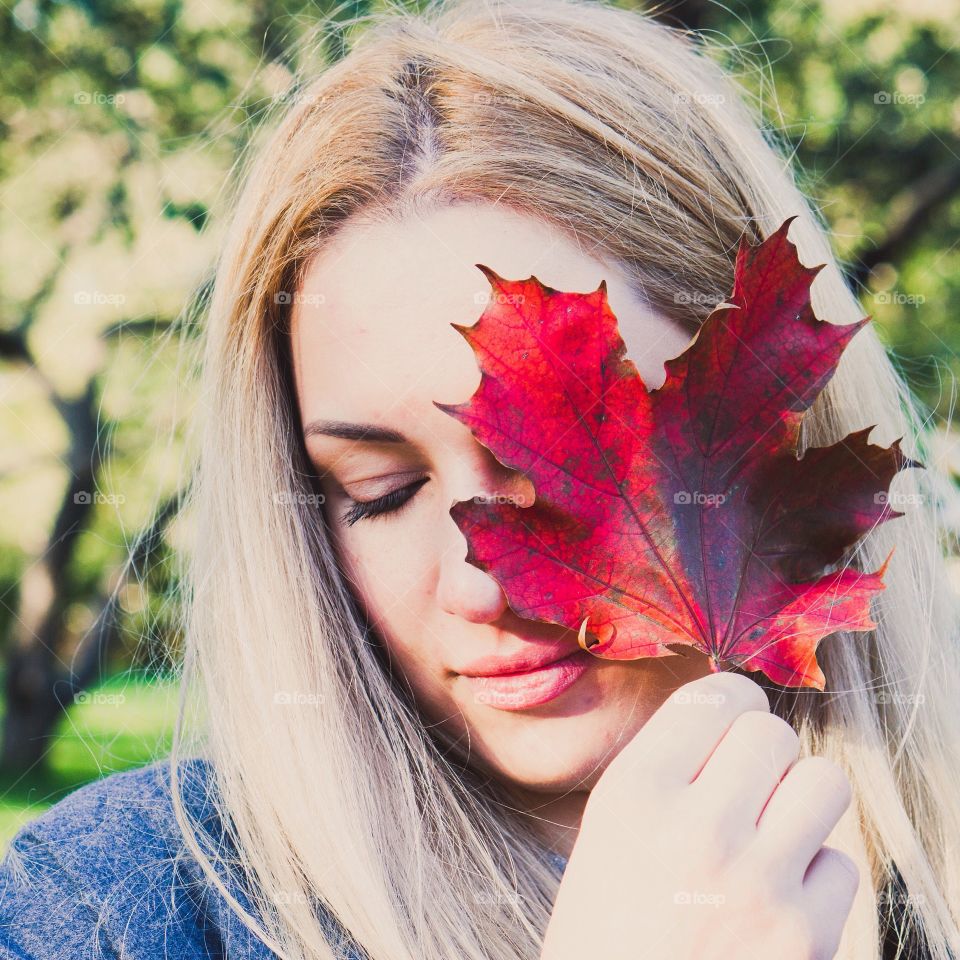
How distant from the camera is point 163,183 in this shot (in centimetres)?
365

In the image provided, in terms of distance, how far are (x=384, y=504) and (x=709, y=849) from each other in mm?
659

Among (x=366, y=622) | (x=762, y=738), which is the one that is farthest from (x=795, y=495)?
(x=366, y=622)

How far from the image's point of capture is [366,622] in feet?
5.19

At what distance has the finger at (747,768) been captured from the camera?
3.27 ft

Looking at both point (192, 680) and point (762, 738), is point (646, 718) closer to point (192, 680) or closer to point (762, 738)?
point (762, 738)

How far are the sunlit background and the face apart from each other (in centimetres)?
69

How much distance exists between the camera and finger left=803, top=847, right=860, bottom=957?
990 millimetres
